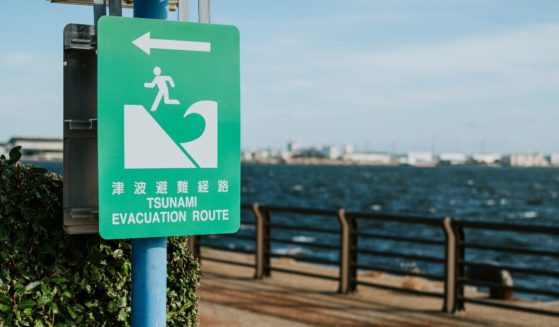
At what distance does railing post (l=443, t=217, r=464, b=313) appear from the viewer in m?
11.4

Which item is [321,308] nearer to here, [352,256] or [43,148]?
[352,256]

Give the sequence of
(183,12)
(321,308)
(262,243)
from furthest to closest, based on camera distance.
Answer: (262,243)
(321,308)
(183,12)

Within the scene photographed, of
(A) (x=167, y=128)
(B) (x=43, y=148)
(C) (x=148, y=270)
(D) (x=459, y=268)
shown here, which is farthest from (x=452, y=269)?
(A) (x=167, y=128)

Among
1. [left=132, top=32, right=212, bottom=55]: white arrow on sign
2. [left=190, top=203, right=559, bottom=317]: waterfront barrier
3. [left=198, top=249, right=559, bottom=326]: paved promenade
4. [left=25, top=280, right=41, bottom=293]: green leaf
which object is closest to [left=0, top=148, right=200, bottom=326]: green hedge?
[left=25, top=280, right=41, bottom=293]: green leaf

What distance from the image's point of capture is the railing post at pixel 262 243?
14320 mm

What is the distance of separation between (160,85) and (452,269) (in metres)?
7.81

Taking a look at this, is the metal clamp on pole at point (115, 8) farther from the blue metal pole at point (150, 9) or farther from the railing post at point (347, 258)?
the railing post at point (347, 258)

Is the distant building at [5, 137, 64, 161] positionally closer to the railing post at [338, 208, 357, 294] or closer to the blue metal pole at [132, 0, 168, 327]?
the blue metal pole at [132, 0, 168, 327]

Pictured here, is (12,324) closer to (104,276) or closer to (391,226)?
(104,276)

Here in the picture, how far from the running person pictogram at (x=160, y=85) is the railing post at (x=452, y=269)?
24.8ft

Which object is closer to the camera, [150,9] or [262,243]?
[150,9]

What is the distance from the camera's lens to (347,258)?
1282 centimetres

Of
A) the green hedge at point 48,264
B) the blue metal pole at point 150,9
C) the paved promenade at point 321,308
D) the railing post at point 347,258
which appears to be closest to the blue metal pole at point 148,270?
the blue metal pole at point 150,9

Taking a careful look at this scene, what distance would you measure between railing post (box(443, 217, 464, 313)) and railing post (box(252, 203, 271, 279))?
3.72m
